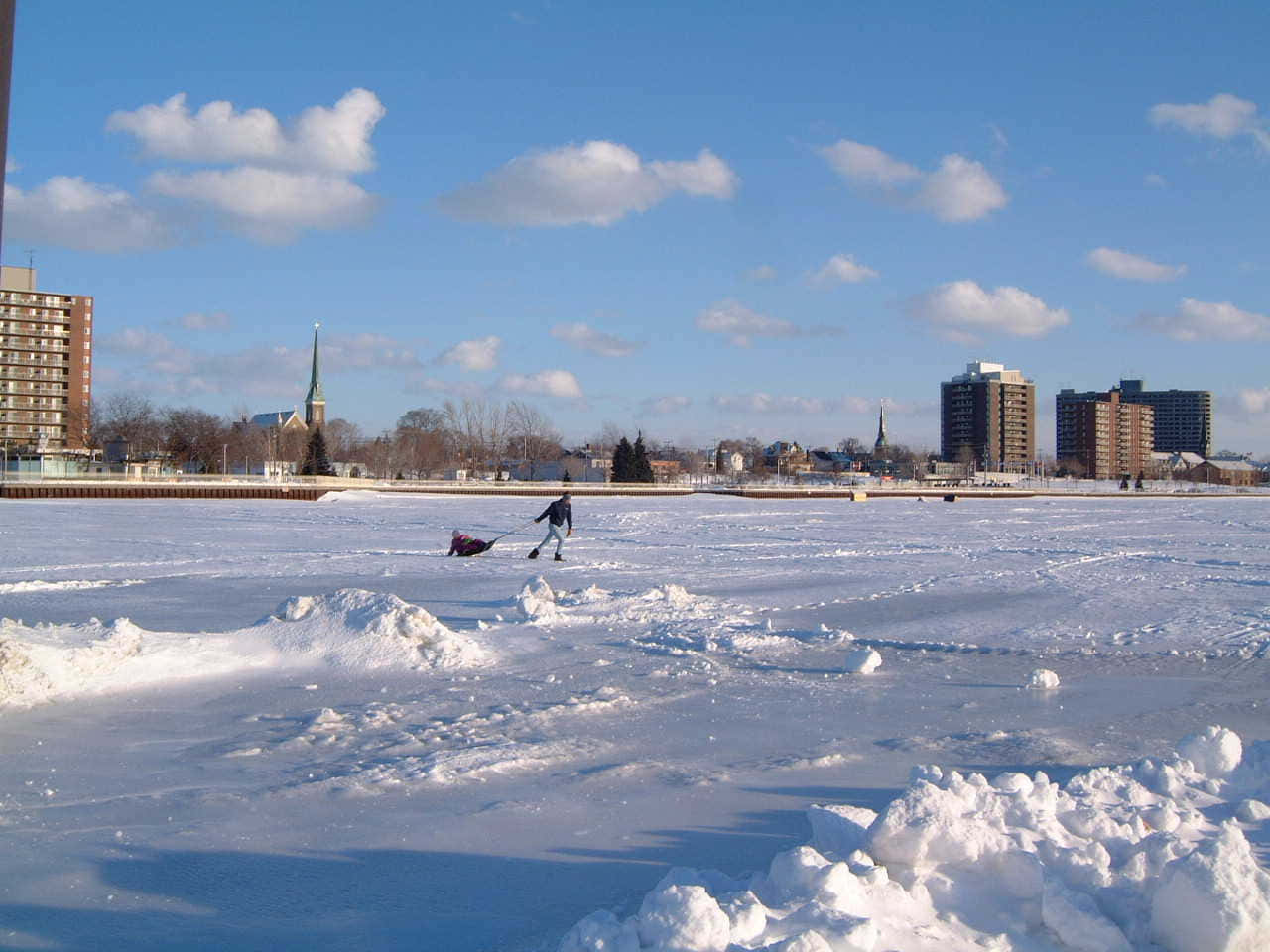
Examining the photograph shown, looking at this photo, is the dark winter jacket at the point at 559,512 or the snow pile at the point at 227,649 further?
the dark winter jacket at the point at 559,512

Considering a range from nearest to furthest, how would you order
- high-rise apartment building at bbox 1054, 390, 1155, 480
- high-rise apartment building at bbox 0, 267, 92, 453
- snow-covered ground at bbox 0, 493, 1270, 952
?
snow-covered ground at bbox 0, 493, 1270, 952 → high-rise apartment building at bbox 0, 267, 92, 453 → high-rise apartment building at bbox 1054, 390, 1155, 480

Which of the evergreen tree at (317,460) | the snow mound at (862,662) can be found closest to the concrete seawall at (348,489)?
the evergreen tree at (317,460)

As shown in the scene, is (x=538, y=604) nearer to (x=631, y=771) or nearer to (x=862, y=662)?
(x=862, y=662)

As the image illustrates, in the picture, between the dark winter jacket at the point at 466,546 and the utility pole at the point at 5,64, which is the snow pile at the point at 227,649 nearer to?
the utility pole at the point at 5,64

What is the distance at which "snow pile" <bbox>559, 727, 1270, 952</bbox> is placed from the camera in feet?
11.7

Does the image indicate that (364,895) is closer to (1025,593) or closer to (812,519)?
(1025,593)

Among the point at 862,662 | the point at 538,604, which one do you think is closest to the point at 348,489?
the point at 538,604

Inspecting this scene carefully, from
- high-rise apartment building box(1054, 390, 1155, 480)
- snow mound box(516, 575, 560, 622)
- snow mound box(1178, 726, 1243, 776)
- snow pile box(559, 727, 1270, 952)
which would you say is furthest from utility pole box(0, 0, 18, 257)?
high-rise apartment building box(1054, 390, 1155, 480)

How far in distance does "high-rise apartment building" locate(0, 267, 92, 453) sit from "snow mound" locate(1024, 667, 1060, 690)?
333 feet

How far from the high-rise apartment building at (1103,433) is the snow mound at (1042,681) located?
187783 millimetres

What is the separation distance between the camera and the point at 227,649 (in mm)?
9289

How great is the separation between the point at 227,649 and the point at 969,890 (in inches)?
280

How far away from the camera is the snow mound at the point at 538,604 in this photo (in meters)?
12.0

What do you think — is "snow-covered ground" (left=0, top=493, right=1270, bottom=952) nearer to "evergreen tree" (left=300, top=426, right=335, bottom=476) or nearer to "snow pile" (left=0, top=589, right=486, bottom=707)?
"snow pile" (left=0, top=589, right=486, bottom=707)
